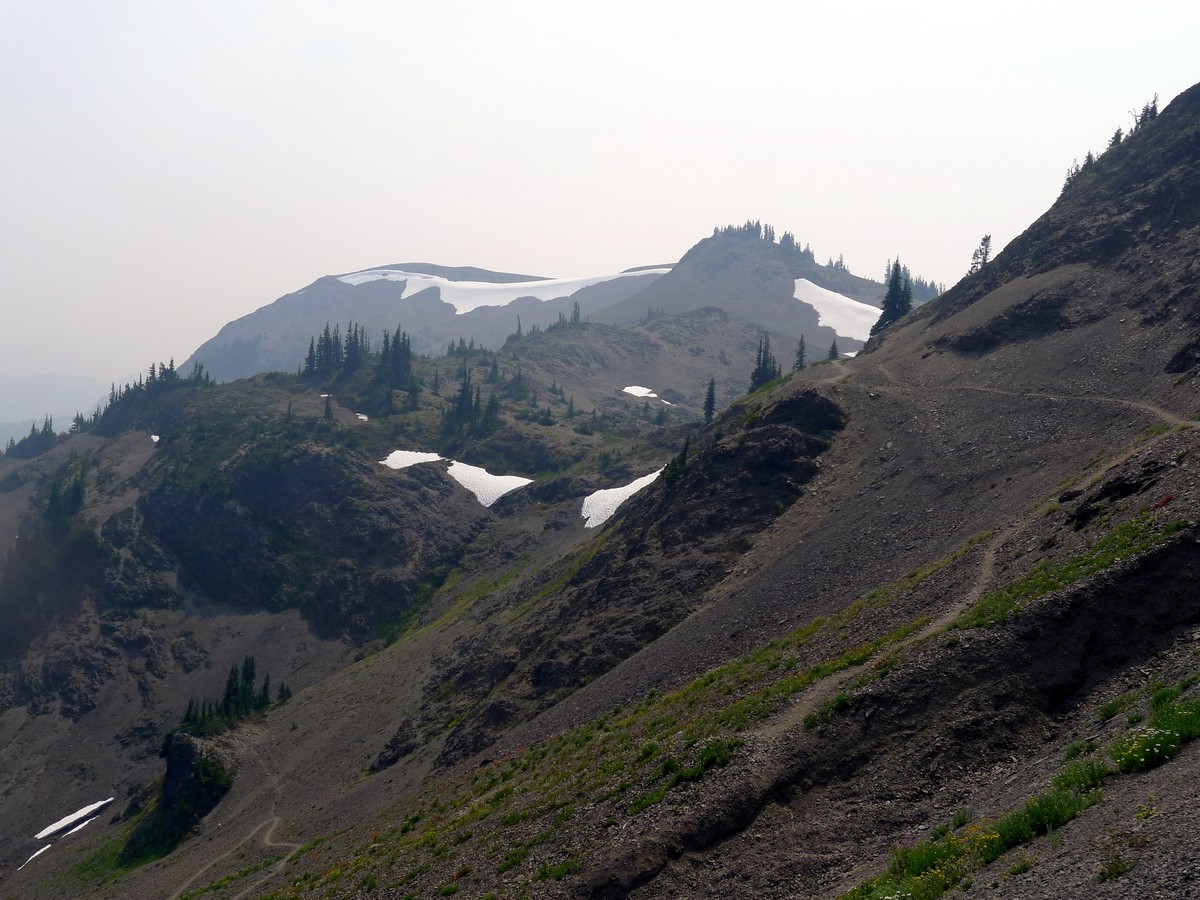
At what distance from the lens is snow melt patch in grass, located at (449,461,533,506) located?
565 ft

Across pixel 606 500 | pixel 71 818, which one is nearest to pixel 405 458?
pixel 606 500

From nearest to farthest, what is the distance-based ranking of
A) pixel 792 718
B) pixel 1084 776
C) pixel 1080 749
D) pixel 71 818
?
pixel 1084 776 < pixel 1080 749 < pixel 792 718 < pixel 71 818

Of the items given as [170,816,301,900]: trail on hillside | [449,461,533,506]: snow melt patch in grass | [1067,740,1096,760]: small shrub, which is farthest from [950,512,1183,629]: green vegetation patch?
[449,461,533,506]: snow melt patch in grass

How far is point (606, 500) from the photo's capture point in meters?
148

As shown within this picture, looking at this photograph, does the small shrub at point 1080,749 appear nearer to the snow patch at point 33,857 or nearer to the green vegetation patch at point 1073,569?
the green vegetation patch at point 1073,569

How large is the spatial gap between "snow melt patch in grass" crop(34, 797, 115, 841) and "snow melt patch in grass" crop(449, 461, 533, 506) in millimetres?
80256

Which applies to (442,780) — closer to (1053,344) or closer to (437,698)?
(437,698)

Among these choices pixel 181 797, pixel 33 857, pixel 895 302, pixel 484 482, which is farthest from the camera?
pixel 484 482

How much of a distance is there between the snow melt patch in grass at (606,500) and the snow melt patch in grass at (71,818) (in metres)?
76.7


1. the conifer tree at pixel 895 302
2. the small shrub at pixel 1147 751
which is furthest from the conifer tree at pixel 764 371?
the small shrub at pixel 1147 751

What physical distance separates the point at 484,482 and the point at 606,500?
3899 centimetres

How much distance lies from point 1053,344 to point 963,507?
32.6 m

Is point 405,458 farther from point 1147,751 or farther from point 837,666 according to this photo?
point 1147,751

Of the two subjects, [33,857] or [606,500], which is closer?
[33,857]
